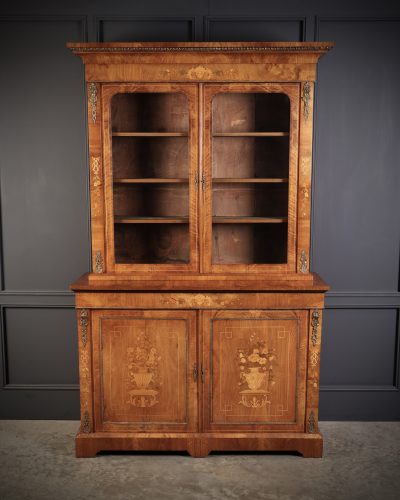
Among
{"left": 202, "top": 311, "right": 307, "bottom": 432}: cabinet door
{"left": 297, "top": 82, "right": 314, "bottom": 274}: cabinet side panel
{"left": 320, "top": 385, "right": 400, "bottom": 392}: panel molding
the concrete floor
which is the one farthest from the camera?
{"left": 320, "top": 385, "right": 400, "bottom": 392}: panel molding

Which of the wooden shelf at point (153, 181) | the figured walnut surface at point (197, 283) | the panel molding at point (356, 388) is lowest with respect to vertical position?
the panel molding at point (356, 388)

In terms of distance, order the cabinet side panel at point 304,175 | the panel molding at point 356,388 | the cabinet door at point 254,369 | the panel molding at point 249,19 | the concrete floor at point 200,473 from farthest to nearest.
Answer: the panel molding at point 356,388 → the panel molding at point 249,19 → the cabinet door at point 254,369 → the cabinet side panel at point 304,175 → the concrete floor at point 200,473

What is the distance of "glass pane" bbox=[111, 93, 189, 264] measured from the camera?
8.17 feet

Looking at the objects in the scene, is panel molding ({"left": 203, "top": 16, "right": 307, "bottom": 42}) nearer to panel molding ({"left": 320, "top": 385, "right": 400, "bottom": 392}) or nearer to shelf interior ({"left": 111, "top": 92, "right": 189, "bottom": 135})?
shelf interior ({"left": 111, "top": 92, "right": 189, "bottom": 135})

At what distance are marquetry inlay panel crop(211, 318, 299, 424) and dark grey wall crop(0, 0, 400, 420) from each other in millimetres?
543

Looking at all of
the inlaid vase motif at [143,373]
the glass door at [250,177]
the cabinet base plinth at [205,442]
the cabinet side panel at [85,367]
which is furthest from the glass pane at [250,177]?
the cabinet base plinth at [205,442]

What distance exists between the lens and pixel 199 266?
2529 mm

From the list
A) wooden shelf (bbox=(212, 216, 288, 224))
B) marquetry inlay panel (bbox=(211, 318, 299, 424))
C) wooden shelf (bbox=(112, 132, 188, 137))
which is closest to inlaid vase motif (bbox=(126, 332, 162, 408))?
marquetry inlay panel (bbox=(211, 318, 299, 424))

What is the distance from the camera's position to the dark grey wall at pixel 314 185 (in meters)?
2.81

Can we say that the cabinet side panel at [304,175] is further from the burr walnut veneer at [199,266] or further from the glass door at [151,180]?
the glass door at [151,180]

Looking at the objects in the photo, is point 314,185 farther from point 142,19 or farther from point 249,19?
point 142,19

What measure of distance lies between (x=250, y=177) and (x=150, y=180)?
502 millimetres

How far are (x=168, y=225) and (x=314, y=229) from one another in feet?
2.95

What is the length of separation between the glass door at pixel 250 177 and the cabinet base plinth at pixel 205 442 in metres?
0.86
